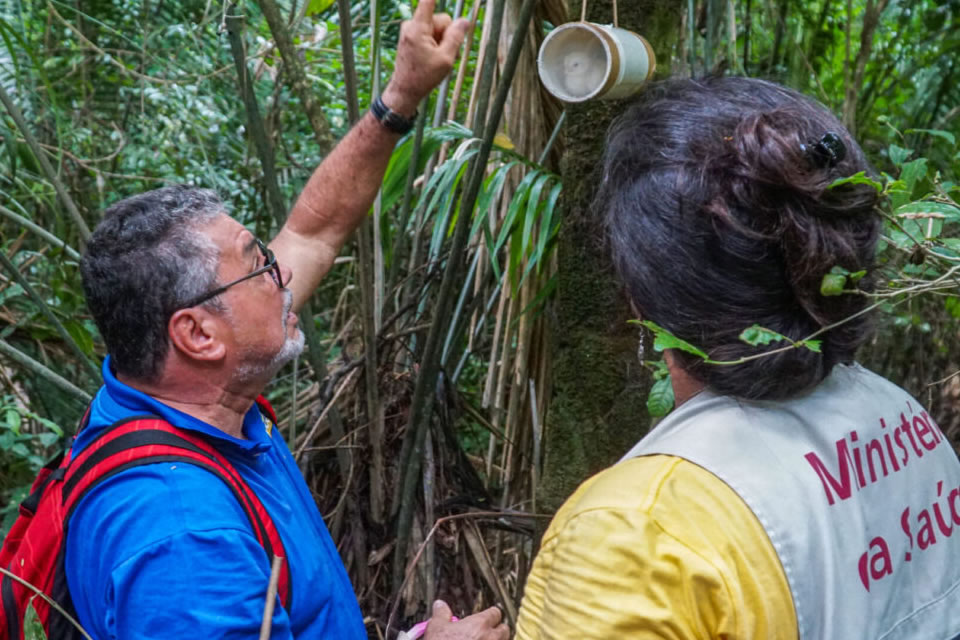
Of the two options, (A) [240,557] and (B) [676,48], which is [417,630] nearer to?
(A) [240,557]

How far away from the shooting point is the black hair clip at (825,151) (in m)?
0.91

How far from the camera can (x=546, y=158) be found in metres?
2.00

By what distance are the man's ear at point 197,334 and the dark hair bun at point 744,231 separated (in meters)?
0.75

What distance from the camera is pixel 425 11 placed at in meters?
1.53

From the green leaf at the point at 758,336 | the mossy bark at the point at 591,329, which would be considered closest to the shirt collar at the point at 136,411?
the mossy bark at the point at 591,329

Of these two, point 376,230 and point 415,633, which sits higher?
point 376,230

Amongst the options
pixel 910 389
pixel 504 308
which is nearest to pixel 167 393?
pixel 504 308

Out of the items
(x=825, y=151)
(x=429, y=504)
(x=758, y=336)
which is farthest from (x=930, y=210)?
(x=429, y=504)

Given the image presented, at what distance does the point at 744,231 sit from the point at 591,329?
2.22ft

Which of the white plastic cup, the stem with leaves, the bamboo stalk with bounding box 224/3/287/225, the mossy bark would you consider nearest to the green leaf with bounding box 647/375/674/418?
the mossy bark

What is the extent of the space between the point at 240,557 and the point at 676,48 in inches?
55.2

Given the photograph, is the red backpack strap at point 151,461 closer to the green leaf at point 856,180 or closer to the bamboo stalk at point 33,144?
the bamboo stalk at point 33,144

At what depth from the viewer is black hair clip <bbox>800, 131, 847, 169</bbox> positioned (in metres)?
0.91

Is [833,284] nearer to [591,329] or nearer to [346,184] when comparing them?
[591,329]
